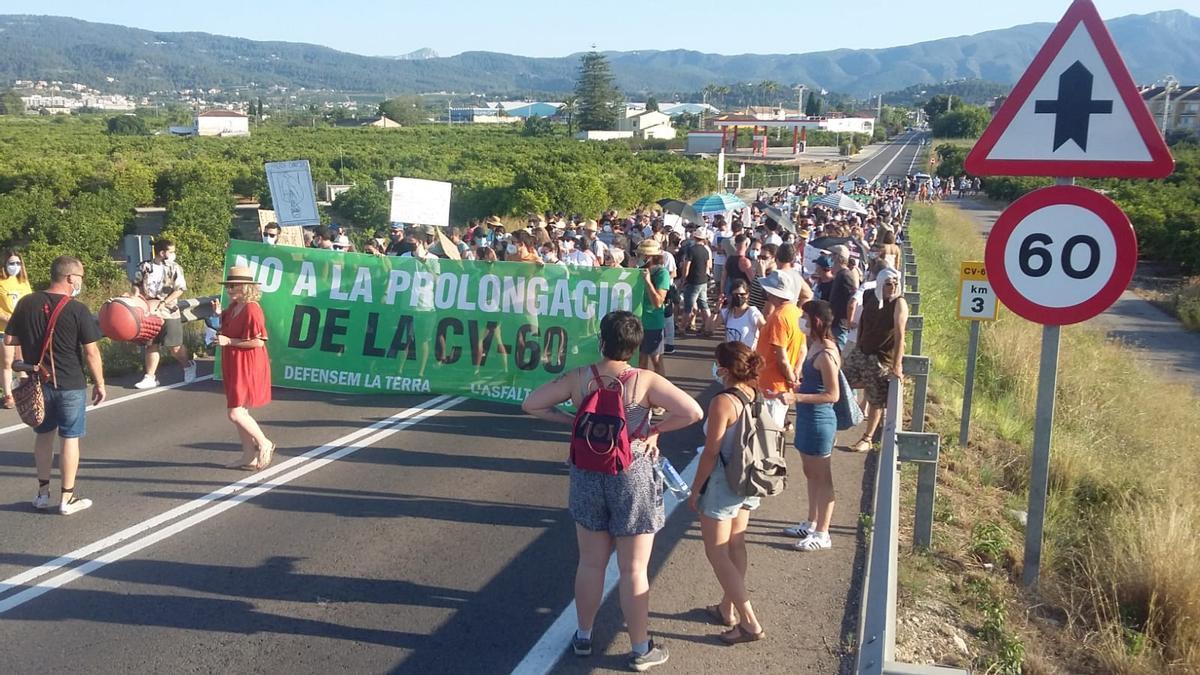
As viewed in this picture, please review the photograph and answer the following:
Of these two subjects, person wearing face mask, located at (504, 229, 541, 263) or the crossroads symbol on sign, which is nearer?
the crossroads symbol on sign

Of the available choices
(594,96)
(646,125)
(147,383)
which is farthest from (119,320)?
(646,125)

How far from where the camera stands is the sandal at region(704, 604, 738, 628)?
18.5ft

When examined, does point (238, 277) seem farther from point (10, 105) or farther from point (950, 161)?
point (10, 105)

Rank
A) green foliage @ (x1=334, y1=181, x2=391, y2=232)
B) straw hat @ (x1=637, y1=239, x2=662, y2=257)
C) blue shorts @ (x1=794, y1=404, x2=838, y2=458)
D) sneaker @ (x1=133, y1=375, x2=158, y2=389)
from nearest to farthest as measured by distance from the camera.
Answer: blue shorts @ (x1=794, y1=404, x2=838, y2=458) < sneaker @ (x1=133, y1=375, x2=158, y2=389) < straw hat @ (x1=637, y1=239, x2=662, y2=257) < green foliage @ (x1=334, y1=181, x2=391, y2=232)

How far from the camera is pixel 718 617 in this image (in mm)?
5703

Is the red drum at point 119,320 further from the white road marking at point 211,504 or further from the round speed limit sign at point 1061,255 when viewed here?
the round speed limit sign at point 1061,255

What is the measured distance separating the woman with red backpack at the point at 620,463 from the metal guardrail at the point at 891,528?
1.08 meters

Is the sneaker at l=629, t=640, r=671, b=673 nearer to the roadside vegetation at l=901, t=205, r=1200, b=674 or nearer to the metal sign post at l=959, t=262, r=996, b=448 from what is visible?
the roadside vegetation at l=901, t=205, r=1200, b=674

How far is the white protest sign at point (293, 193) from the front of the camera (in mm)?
14875

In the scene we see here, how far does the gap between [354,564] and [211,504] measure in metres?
1.74

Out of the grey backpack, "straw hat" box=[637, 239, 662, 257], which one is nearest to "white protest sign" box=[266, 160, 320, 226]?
"straw hat" box=[637, 239, 662, 257]

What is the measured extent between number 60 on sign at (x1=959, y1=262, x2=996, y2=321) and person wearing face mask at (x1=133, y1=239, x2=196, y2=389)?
28.5 feet

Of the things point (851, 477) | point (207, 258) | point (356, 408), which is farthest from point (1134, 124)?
point (207, 258)

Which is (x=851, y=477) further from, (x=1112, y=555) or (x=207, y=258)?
(x=207, y=258)
